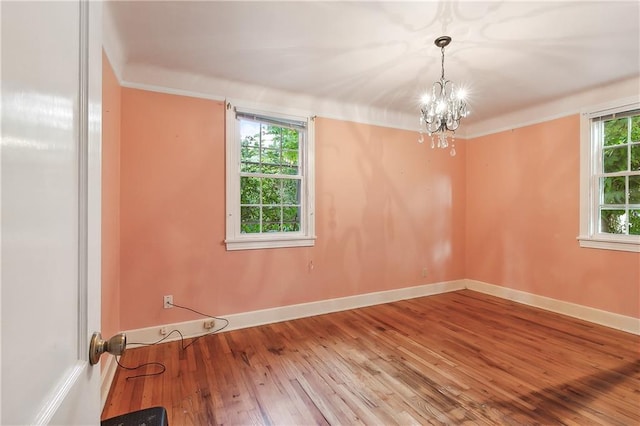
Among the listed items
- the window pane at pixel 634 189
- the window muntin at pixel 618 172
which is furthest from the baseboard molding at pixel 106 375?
the window pane at pixel 634 189

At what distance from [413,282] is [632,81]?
3.20 metres

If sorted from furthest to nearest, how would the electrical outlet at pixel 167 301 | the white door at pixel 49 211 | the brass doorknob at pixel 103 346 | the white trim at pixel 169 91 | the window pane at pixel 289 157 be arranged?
the window pane at pixel 289 157 → the electrical outlet at pixel 167 301 → the white trim at pixel 169 91 → the brass doorknob at pixel 103 346 → the white door at pixel 49 211

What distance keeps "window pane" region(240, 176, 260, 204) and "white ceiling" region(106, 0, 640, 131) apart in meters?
1.02

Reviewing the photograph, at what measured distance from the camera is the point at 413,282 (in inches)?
162

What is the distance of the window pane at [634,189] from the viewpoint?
2992mm

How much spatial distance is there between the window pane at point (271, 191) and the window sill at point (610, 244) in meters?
3.51

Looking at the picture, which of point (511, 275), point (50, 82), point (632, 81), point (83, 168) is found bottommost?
point (511, 275)

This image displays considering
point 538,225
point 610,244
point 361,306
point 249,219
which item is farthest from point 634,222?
point 249,219

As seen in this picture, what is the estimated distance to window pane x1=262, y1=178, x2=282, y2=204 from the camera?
3.29m

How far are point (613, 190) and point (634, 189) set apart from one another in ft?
0.54

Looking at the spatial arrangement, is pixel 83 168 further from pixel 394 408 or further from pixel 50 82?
pixel 394 408

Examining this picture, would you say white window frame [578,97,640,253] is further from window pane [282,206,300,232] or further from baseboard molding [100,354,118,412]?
baseboard molding [100,354,118,412]

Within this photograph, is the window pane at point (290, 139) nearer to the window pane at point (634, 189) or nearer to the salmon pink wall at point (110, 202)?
the salmon pink wall at point (110, 202)

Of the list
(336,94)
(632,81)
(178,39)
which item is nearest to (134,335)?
(178,39)
